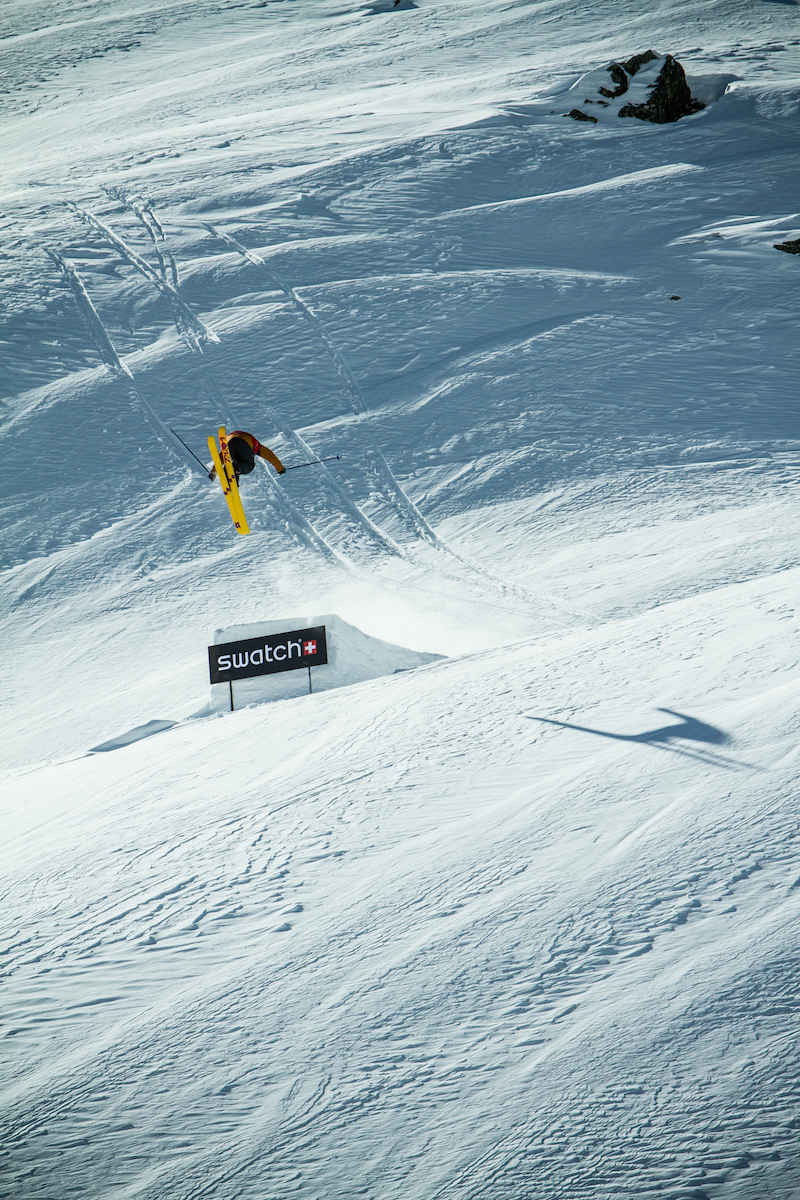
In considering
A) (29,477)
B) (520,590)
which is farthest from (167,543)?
(520,590)

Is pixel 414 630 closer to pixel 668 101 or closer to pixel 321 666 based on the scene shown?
pixel 321 666

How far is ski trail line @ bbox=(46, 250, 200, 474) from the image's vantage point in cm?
1327

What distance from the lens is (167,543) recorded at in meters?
11.4

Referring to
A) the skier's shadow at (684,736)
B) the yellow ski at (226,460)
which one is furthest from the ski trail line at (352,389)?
the skier's shadow at (684,736)

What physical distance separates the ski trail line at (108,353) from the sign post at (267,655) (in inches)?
234

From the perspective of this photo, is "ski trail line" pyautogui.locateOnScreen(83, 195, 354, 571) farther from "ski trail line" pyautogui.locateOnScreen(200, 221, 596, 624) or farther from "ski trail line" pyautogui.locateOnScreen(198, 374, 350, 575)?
"ski trail line" pyautogui.locateOnScreen(200, 221, 596, 624)

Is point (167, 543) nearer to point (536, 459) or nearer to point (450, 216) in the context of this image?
point (536, 459)

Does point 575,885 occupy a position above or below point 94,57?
below

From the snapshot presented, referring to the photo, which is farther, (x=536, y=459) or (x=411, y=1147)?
(x=536, y=459)

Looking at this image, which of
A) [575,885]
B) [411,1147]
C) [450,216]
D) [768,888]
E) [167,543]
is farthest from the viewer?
[450,216]

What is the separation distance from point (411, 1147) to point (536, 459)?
34.0ft

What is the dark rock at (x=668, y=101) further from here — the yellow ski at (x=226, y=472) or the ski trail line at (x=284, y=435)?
the yellow ski at (x=226, y=472)

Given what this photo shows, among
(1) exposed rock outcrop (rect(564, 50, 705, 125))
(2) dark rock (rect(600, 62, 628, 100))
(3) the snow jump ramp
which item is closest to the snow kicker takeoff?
(3) the snow jump ramp

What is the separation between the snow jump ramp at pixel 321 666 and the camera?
776 cm
